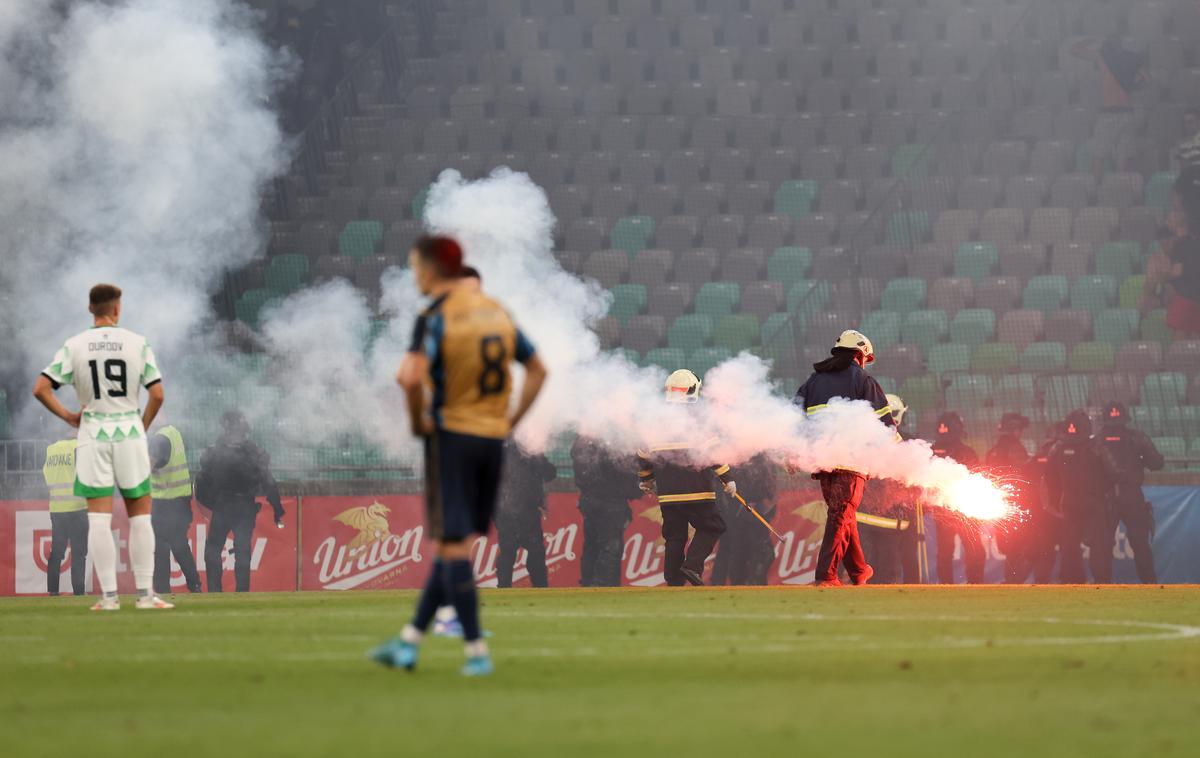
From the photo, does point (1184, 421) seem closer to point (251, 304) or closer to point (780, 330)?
point (780, 330)

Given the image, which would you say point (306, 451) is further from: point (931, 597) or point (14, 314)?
point (931, 597)

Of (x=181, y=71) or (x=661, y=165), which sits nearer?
(x=181, y=71)

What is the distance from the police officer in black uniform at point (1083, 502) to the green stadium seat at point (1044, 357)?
5853 millimetres

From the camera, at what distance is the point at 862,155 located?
2995cm

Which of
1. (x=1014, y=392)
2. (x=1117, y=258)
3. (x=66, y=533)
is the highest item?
(x=1117, y=258)

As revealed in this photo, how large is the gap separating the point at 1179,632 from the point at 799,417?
6.98 meters

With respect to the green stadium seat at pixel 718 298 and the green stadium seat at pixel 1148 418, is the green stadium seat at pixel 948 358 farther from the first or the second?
the green stadium seat at pixel 718 298

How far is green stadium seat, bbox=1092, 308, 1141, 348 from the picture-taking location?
2692 cm

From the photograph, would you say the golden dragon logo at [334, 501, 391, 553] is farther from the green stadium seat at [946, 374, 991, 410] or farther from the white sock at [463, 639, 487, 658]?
the white sock at [463, 639, 487, 658]

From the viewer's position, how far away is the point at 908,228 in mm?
28781

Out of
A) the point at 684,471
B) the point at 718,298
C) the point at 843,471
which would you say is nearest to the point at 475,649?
the point at 843,471

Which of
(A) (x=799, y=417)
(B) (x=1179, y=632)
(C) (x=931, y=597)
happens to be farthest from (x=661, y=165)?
(B) (x=1179, y=632)

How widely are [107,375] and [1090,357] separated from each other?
60.3 feet

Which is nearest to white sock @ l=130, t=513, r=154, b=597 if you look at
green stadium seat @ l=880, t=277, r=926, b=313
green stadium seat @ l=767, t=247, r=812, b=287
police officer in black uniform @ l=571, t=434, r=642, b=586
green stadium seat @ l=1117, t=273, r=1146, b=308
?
police officer in black uniform @ l=571, t=434, r=642, b=586
